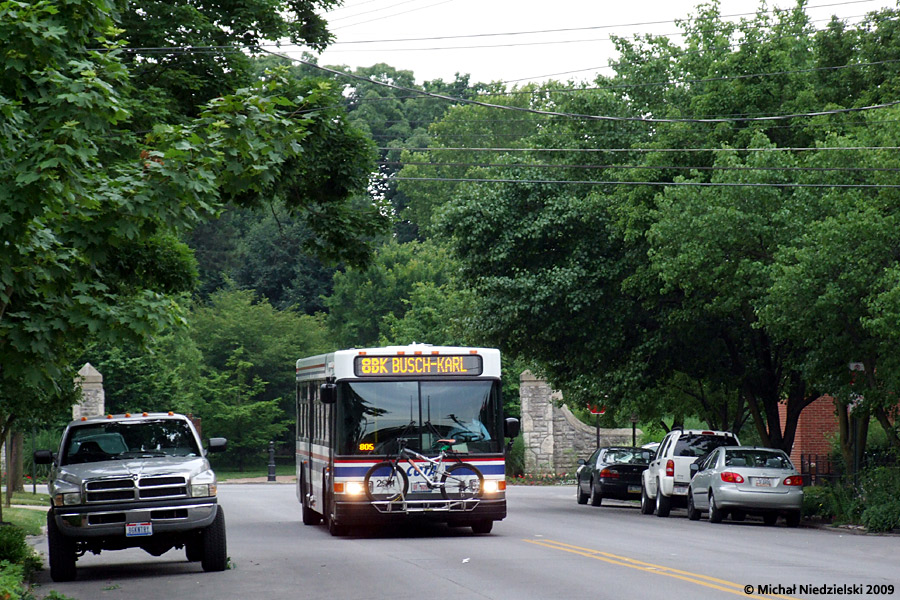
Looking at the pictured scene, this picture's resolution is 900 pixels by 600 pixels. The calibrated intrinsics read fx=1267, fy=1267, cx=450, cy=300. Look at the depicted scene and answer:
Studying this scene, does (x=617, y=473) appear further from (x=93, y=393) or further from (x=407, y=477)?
(x=93, y=393)

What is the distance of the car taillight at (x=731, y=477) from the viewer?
23.7m

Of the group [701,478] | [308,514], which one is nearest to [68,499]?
[308,514]

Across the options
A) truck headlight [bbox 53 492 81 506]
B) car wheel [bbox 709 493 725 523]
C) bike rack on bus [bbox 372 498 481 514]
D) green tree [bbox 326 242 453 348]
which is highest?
green tree [bbox 326 242 453 348]

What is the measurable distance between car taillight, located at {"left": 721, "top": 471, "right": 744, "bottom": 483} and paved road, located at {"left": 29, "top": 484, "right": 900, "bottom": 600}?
2.97ft

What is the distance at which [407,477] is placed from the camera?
18.9 metres

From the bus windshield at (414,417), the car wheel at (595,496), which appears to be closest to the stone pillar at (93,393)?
the car wheel at (595,496)

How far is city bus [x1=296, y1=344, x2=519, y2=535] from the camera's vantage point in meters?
19.0

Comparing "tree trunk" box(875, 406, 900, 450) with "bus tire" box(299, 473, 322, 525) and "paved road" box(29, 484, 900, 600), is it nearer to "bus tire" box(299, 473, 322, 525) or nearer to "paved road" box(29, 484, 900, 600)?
"paved road" box(29, 484, 900, 600)

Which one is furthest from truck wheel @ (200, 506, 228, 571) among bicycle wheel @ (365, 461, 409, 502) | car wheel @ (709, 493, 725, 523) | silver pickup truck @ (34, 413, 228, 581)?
car wheel @ (709, 493, 725, 523)

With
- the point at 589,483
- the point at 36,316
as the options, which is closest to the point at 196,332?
the point at 589,483

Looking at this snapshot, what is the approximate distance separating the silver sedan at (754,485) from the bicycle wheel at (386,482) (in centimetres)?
771

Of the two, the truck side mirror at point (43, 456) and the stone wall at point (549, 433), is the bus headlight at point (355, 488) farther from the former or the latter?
the stone wall at point (549, 433)

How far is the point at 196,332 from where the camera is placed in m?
60.2

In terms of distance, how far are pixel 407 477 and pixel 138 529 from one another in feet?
17.5
